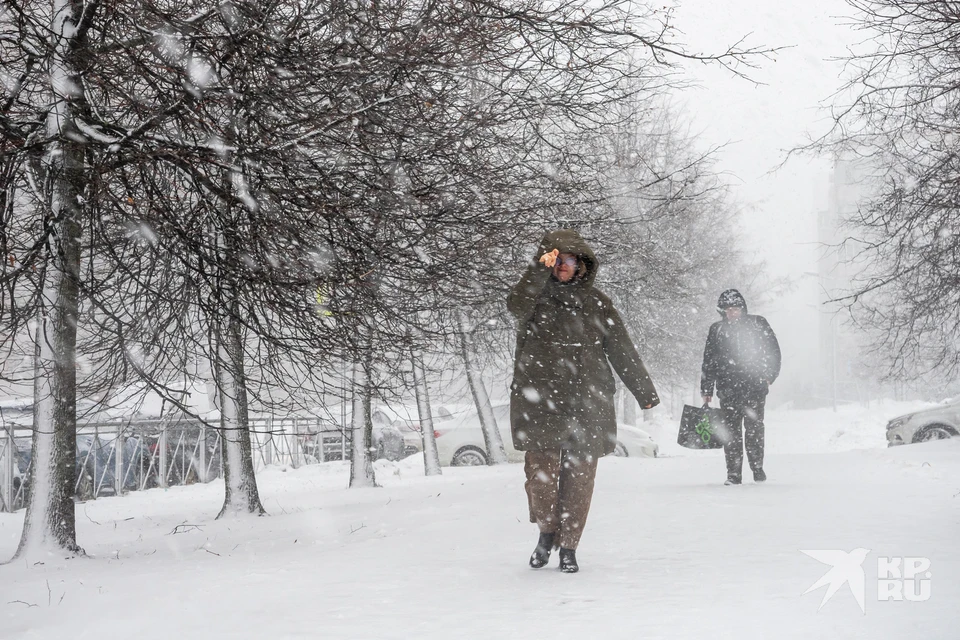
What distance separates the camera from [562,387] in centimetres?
489

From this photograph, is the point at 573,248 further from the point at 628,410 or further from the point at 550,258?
the point at 628,410

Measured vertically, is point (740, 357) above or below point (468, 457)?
above

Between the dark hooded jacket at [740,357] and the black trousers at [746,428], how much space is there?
0.06 metres

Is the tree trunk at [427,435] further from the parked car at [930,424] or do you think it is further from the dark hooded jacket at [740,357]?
the parked car at [930,424]

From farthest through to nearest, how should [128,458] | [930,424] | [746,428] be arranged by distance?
1. [930,424]
2. [128,458]
3. [746,428]

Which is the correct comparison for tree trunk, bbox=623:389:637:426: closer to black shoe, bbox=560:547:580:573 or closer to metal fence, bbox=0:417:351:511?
metal fence, bbox=0:417:351:511

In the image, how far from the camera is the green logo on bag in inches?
340

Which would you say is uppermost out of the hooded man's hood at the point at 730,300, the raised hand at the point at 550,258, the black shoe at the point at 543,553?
the hooded man's hood at the point at 730,300

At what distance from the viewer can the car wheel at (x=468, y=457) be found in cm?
1761

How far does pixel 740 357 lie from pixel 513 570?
180 inches

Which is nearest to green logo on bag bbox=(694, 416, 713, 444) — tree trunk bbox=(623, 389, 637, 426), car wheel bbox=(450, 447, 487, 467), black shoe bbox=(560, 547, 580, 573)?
black shoe bbox=(560, 547, 580, 573)

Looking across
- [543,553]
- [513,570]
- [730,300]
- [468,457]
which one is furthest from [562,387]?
[468,457]

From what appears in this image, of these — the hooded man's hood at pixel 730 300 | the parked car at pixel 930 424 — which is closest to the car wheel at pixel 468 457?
the parked car at pixel 930 424

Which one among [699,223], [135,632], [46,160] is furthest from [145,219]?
[699,223]
